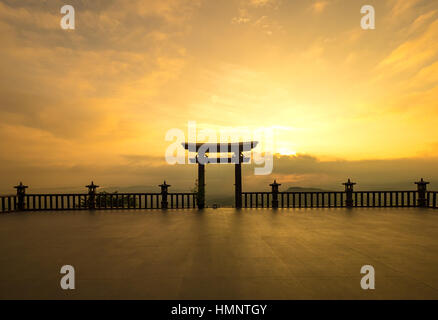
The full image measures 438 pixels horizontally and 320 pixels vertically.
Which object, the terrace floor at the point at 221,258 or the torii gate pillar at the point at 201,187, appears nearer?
the terrace floor at the point at 221,258

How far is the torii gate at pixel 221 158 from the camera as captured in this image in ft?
38.2

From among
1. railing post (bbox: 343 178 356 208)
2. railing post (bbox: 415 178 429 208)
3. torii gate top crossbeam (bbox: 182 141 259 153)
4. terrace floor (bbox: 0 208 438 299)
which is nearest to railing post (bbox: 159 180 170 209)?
torii gate top crossbeam (bbox: 182 141 259 153)

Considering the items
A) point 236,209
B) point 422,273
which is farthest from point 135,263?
point 236,209

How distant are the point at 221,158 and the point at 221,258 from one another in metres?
7.80

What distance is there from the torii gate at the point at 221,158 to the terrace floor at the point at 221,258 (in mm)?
3538

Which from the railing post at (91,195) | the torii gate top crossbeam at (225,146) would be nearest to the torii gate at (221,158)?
the torii gate top crossbeam at (225,146)

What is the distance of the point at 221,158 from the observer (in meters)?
12.0

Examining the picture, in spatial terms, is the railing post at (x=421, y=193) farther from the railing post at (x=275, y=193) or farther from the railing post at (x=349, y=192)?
the railing post at (x=275, y=193)

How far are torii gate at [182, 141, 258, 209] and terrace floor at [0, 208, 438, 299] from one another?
3538 millimetres
